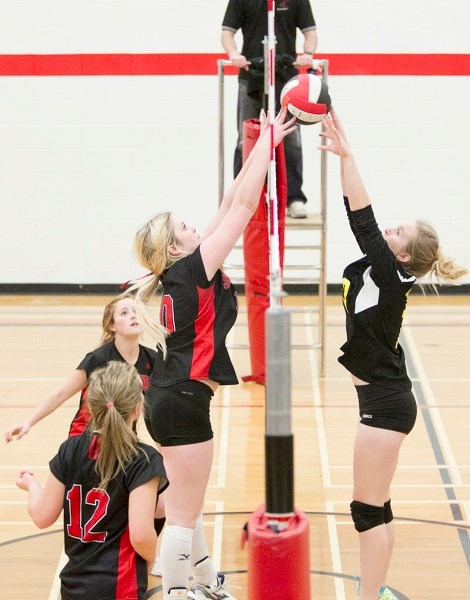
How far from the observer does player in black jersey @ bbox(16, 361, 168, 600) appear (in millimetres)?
3812

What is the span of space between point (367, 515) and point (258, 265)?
401 centimetres

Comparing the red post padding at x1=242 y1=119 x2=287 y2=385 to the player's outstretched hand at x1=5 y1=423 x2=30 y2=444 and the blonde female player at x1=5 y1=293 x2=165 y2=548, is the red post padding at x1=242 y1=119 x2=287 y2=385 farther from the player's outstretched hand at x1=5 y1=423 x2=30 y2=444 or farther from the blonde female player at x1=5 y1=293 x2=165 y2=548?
the player's outstretched hand at x1=5 y1=423 x2=30 y2=444

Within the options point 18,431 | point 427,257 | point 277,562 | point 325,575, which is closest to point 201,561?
point 325,575

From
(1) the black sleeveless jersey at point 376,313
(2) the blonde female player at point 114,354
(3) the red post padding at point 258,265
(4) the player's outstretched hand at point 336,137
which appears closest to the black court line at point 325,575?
(2) the blonde female player at point 114,354

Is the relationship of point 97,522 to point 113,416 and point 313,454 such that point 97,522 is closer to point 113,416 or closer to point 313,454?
point 113,416

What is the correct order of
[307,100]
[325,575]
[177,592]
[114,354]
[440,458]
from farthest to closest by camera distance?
[440,458] < [114,354] < [325,575] < [307,100] < [177,592]

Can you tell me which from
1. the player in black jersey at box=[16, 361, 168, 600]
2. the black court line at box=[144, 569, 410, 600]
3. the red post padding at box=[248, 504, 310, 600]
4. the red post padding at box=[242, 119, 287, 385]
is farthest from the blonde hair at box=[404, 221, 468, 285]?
the red post padding at box=[242, 119, 287, 385]

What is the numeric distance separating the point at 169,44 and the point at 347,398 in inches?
182

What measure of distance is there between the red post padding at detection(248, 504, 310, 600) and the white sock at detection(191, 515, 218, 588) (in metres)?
2.52

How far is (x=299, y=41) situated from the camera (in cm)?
1052

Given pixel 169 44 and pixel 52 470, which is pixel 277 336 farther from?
pixel 169 44

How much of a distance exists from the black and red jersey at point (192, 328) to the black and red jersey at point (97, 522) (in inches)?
15.1

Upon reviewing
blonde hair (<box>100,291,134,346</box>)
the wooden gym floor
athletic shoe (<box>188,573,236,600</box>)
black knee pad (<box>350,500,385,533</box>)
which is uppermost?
blonde hair (<box>100,291,134,346</box>)

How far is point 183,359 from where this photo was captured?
415 centimetres
